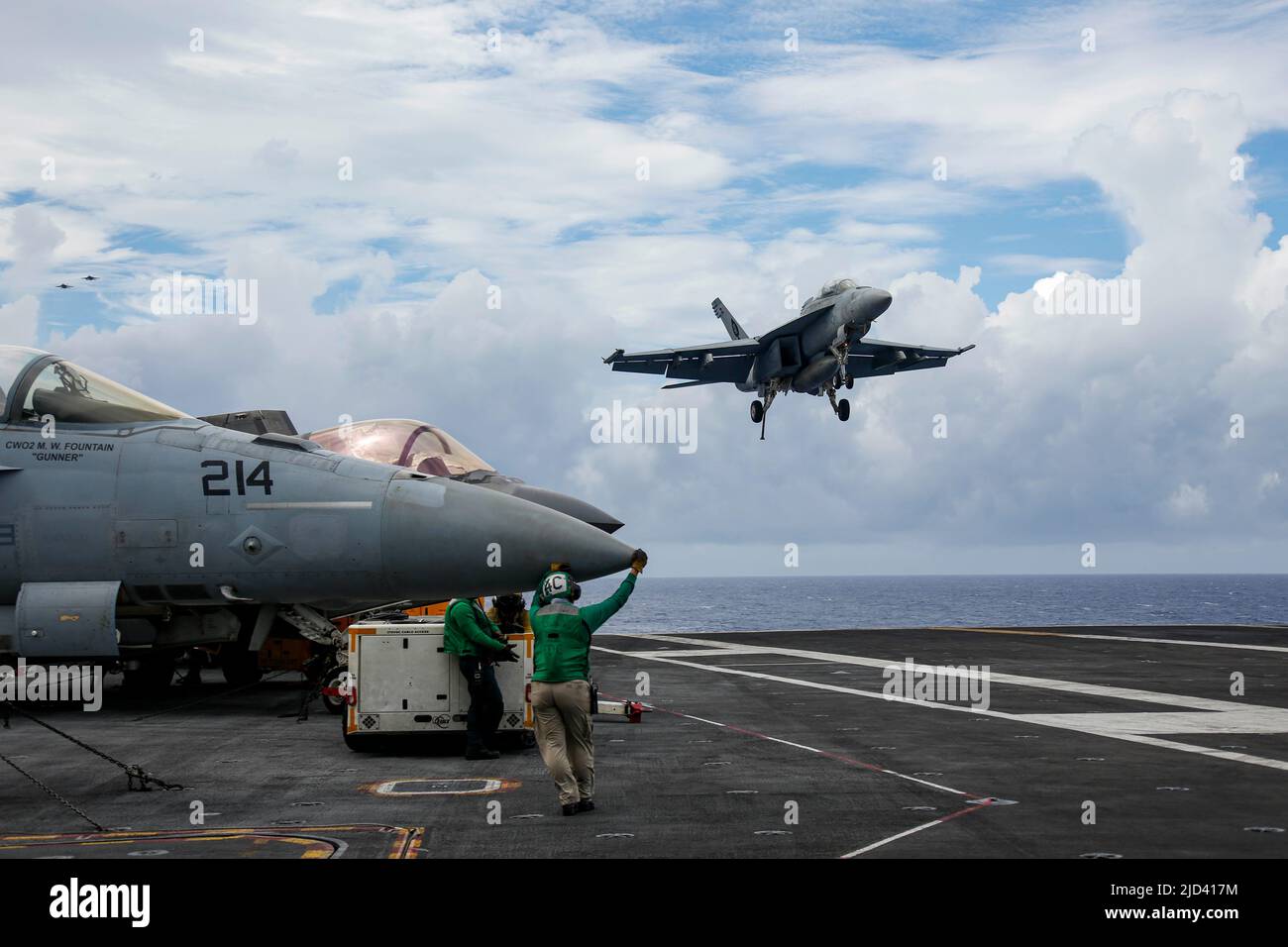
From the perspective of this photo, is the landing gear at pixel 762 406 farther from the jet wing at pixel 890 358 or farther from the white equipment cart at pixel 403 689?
the white equipment cart at pixel 403 689

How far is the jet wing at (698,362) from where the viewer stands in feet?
187

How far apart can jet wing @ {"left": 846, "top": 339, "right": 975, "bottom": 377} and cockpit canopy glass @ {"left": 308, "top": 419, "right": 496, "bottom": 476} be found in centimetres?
4017

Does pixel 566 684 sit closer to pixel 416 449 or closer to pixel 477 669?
pixel 477 669

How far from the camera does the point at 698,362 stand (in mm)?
59469

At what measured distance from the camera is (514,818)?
9.27 metres

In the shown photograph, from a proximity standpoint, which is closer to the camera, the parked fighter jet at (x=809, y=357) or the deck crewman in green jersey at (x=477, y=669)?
the deck crewman in green jersey at (x=477, y=669)

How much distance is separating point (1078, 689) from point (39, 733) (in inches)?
579

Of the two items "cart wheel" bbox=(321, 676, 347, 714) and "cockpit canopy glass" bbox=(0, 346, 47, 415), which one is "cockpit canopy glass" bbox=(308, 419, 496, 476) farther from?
"cockpit canopy glass" bbox=(0, 346, 47, 415)

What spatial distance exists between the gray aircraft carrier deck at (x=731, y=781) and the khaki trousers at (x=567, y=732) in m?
0.35

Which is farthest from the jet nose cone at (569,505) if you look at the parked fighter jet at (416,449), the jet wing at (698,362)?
the jet wing at (698,362)

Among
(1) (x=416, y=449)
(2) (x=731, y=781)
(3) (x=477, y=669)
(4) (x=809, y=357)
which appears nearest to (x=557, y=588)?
(2) (x=731, y=781)

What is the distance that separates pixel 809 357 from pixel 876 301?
27.9ft

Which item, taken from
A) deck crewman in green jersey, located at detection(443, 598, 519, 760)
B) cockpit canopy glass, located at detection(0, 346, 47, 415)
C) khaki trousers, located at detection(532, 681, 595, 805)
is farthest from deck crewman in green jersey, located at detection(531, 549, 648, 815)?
cockpit canopy glass, located at detection(0, 346, 47, 415)
